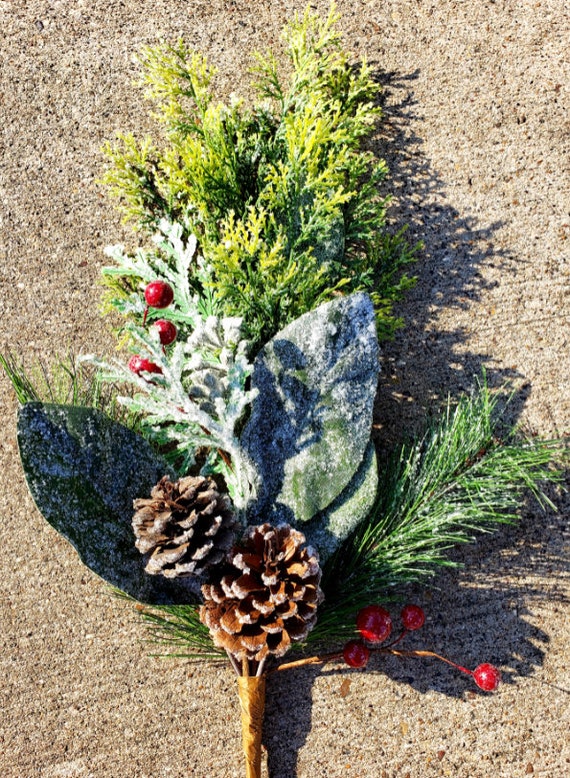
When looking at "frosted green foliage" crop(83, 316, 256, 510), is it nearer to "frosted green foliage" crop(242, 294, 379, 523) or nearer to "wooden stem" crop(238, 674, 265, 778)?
"frosted green foliage" crop(242, 294, 379, 523)

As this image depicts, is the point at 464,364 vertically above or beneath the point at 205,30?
beneath

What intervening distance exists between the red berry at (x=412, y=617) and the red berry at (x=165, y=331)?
714 millimetres

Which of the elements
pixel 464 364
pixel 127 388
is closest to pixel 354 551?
pixel 464 364

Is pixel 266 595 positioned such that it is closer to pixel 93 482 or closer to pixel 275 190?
pixel 93 482

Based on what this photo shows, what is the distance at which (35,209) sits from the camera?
152cm

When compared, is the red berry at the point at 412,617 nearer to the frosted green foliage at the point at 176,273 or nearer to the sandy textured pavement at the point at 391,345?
the sandy textured pavement at the point at 391,345

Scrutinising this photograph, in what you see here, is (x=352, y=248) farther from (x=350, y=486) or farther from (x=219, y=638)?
(x=219, y=638)

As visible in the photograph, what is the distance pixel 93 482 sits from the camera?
1154mm

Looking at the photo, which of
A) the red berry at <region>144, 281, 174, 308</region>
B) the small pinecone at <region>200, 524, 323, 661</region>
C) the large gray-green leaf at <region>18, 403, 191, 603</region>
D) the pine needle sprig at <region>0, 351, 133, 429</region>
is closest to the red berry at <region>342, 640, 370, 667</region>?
the small pinecone at <region>200, 524, 323, 661</region>

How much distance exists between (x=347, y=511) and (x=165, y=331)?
466 millimetres

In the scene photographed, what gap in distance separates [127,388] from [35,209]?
0.47 m

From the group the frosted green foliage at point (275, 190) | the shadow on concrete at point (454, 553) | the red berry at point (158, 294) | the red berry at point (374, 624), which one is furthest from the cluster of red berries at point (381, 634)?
the red berry at point (158, 294)

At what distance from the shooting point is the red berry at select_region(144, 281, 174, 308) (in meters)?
1.11

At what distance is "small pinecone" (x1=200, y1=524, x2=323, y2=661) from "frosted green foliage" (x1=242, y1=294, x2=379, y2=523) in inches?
4.0
